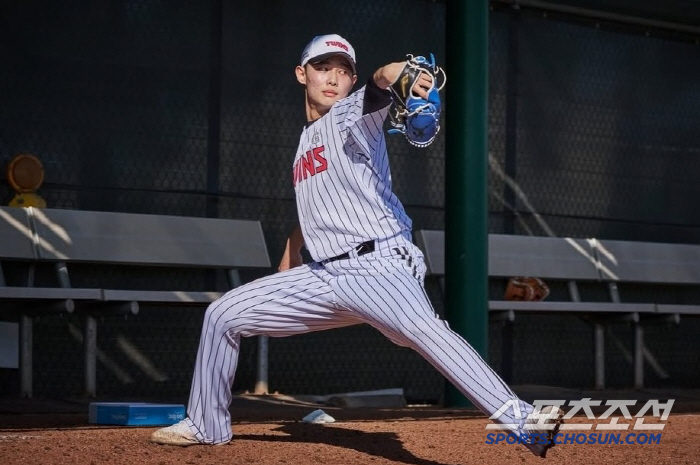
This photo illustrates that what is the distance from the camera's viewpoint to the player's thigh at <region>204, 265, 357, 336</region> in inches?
154

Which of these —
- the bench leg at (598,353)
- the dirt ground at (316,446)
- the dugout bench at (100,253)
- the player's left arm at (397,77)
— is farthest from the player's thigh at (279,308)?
the bench leg at (598,353)

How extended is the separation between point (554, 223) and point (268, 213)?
2437mm

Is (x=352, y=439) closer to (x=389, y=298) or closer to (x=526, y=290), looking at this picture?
(x=389, y=298)

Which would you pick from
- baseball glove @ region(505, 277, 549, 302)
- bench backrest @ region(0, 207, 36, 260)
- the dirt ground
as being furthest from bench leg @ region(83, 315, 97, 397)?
baseball glove @ region(505, 277, 549, 302)

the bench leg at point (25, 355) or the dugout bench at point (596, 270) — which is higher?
the dugout bench at point (596, 270)

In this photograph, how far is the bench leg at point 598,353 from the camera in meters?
→ 8.45

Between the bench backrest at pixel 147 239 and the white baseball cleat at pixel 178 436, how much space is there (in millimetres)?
2835

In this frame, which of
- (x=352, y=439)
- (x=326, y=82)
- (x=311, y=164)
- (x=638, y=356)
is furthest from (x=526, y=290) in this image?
(x=311, y=164)

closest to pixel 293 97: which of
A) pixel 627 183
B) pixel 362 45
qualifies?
pixel 362 45

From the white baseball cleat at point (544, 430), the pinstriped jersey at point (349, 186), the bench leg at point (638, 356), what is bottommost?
the bench leg at point (638, 356)

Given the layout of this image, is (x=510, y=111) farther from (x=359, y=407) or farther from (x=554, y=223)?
(x=359, y=407)

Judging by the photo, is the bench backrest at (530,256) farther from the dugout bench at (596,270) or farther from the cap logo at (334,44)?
the cap logo at (334,44)

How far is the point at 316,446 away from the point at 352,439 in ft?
1.08

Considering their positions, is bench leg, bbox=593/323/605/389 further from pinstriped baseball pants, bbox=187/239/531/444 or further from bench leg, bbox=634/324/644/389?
pinstriped baseball pants, bbox=187/239/531/444
